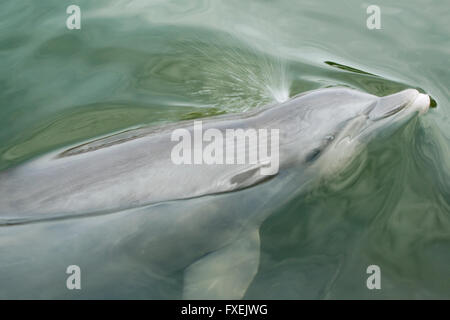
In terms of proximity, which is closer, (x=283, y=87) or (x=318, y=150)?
(x=318, y=150)

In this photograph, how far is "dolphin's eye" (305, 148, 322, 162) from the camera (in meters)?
5.07

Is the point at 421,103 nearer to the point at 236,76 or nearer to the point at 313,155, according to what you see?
the point at 313,155

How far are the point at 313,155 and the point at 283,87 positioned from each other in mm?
1595

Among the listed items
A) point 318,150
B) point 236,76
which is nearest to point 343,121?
point 318,150

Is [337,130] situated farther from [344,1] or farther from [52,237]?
[344,1]

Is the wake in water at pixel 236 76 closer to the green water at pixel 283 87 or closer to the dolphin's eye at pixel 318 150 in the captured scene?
the green water at pixel 283 87

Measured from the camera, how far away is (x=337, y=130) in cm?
518

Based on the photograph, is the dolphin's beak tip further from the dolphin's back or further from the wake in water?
the dolphin's back

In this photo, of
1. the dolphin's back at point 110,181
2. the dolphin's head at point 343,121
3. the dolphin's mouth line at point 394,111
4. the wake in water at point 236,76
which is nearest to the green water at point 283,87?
the wake in water at point 236,76

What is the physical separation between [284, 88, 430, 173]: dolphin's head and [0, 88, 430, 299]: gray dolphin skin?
0.16ft

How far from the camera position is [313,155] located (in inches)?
200

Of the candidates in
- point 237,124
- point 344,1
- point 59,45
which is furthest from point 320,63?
point 59,45

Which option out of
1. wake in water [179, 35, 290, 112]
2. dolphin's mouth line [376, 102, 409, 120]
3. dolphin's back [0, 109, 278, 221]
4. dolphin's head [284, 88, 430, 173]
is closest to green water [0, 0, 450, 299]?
wake in water [179, 35, 290, 112]
